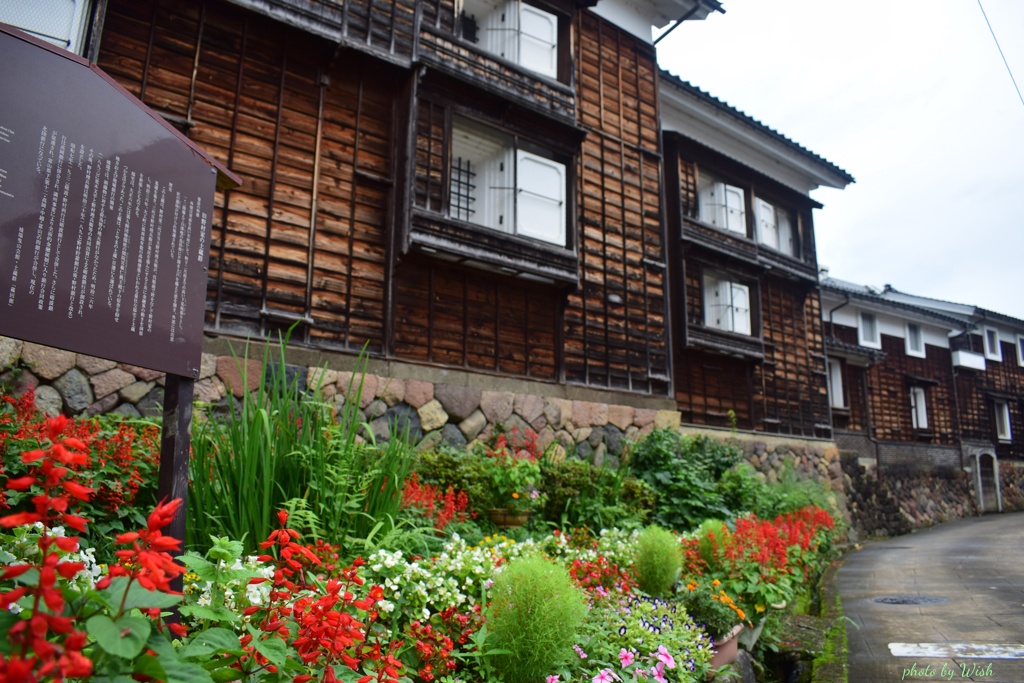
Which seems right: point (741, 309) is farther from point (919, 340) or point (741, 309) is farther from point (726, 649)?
point (919, 340)

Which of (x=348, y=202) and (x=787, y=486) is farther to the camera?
(x=787, y=486)

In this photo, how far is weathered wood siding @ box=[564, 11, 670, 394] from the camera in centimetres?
1175

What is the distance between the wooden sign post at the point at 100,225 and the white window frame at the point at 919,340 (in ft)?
95.4

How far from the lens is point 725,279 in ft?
55.6

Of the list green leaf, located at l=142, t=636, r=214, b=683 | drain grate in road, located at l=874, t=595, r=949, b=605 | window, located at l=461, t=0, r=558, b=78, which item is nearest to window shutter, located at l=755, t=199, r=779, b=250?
window, located at l=461, t=0, r=558, b=78

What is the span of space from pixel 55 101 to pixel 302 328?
624 cm

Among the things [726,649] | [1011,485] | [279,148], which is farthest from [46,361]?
[1011,485]

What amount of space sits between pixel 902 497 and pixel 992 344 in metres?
15.2

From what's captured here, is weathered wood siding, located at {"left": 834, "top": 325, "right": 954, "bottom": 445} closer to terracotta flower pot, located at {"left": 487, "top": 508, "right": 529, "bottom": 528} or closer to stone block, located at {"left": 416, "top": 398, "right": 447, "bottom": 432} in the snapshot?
stone block, located at {"left": 416, "top": 398, "right": 447, "bottom": 432}

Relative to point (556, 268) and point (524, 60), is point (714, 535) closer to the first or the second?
point (556, 268)

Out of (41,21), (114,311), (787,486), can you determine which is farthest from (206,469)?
(787,486)

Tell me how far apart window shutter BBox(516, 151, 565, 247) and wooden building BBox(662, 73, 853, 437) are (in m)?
5.35

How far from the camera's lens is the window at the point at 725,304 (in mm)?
16656

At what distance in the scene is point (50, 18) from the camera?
7.13 metres
